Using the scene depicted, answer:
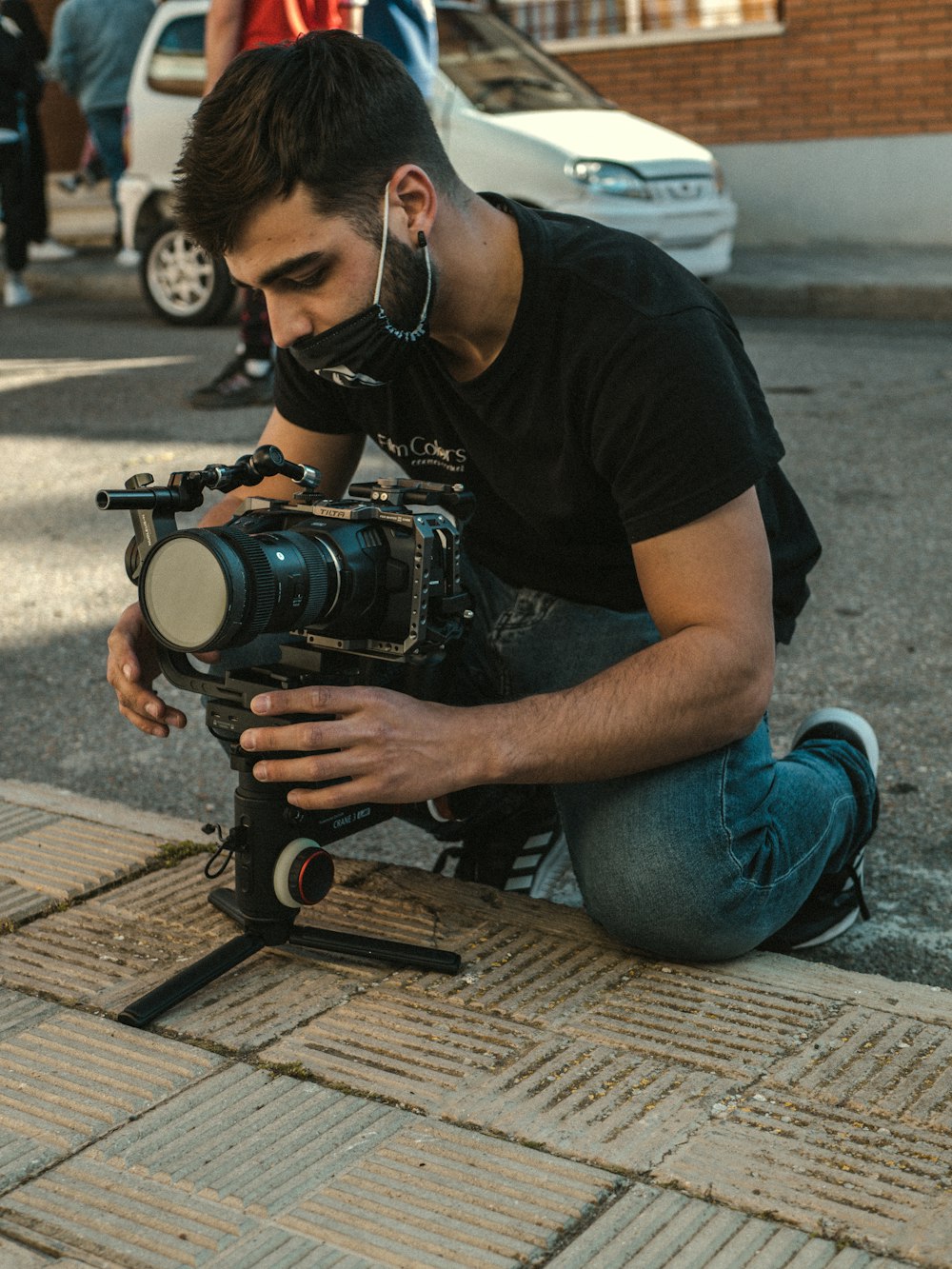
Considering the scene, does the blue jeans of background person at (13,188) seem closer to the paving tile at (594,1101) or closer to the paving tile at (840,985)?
the paving tile at (840,985)

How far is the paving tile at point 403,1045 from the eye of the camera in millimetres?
2125

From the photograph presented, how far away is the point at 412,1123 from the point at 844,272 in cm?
970

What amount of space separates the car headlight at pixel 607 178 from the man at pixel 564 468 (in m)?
6.87

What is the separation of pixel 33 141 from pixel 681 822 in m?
9.85

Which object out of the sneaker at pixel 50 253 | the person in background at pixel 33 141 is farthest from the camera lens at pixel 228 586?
the sneaker at pixel 50 253

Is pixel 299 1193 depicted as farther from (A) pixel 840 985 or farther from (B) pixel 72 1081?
(A) pixel 840 985

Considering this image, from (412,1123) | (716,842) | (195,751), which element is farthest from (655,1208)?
(195,751)

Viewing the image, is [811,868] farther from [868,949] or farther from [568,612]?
[568,612]

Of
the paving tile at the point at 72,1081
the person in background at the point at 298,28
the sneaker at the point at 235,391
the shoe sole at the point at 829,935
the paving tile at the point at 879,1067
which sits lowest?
the shoe sole at the point at 829,935

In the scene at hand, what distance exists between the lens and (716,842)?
2.45 meters

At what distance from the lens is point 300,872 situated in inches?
90.4

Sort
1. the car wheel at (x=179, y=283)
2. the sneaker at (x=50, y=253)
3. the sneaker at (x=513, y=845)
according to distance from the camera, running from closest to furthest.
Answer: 1. the sneaker at (x=513, y=845)
2. the car wheel at (x=179, y=283)
3. the sneaker at (x=50, y=253)

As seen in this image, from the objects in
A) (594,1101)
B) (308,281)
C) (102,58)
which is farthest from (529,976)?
(102,58)

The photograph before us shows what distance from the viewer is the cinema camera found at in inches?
79.0
